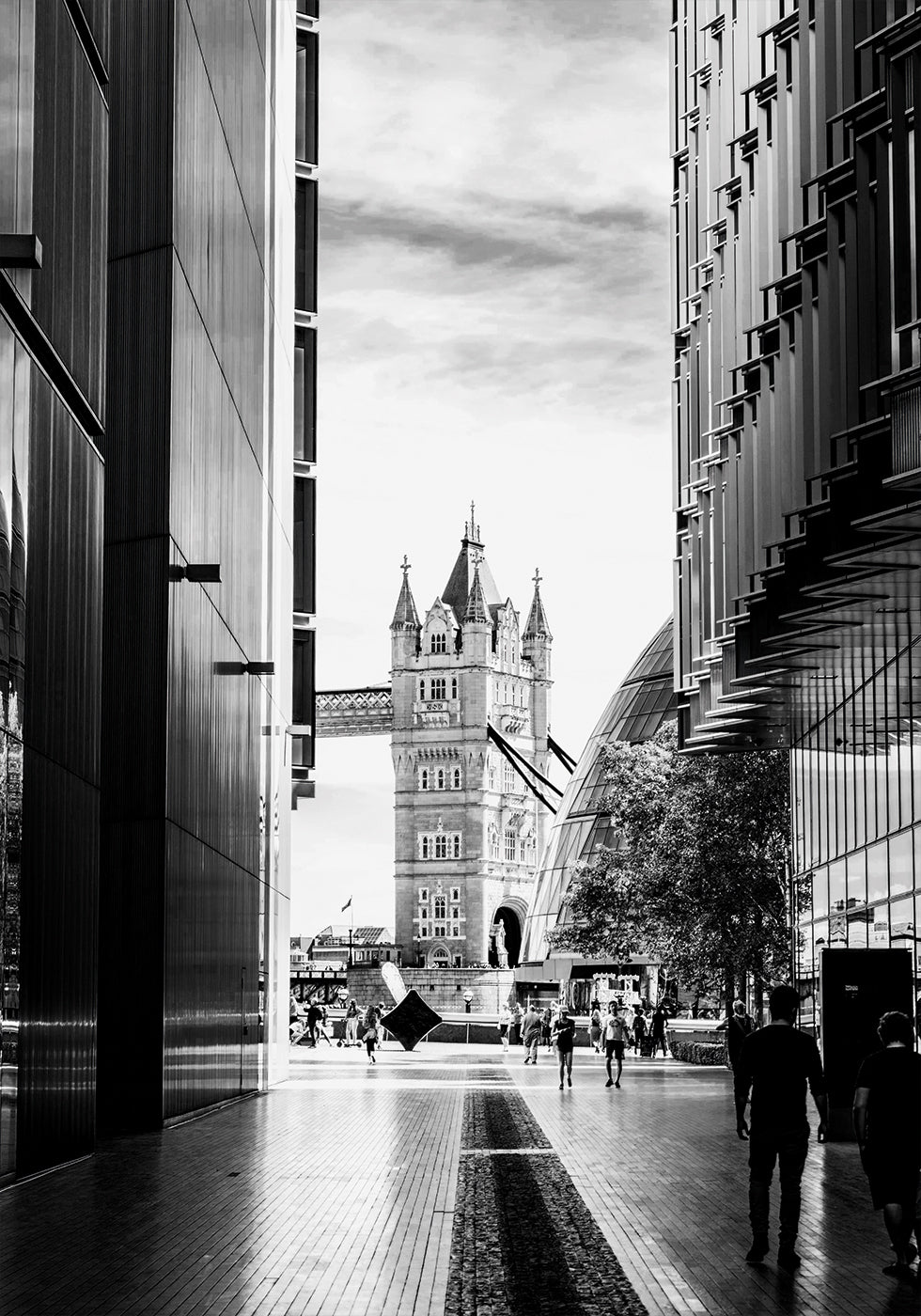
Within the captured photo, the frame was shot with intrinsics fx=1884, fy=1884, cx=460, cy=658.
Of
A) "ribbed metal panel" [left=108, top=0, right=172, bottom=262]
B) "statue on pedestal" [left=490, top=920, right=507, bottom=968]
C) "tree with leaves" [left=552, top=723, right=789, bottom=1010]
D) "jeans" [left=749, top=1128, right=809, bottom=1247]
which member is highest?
"ribbed metal panel" [left=108, top=0, right=172, bottom=262]

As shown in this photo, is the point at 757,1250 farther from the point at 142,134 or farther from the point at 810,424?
the point at 142,134

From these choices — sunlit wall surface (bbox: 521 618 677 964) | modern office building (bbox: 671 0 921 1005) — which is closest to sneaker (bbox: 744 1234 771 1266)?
modern office building (bbox: 671 0 921 1005)

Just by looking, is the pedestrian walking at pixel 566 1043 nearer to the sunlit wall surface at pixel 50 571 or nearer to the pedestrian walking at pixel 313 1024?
the sunlit wall surface at pixel 50 571

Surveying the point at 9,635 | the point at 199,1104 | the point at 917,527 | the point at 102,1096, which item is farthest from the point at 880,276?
the point at 199,1104

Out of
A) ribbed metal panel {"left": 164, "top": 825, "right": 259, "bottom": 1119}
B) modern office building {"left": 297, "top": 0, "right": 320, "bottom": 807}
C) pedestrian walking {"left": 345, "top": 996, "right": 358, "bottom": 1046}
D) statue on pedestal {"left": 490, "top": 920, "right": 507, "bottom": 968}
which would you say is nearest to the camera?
ribbed metal panel {"left": 164, "top": 825, "right": 259, "bottom": 1119}

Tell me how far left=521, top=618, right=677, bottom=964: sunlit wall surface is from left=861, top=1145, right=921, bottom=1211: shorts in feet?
245

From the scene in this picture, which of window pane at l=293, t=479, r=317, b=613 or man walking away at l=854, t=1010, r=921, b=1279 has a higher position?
window pane at l=293, t=479, r=317, b=613

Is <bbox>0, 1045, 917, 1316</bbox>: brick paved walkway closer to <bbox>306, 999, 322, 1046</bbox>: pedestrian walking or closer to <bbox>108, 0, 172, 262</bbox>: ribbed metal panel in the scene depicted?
<bbox>108, 0, 172, 262</bbox>: ribbed metal panel

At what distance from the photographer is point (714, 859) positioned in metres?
37.3

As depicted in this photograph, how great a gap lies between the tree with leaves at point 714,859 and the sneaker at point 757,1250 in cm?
2405

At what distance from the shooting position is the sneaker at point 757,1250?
39.2 ft

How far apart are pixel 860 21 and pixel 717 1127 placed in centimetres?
1394

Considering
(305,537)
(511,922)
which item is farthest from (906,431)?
(511,922)

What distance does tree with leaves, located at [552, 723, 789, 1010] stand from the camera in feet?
123
